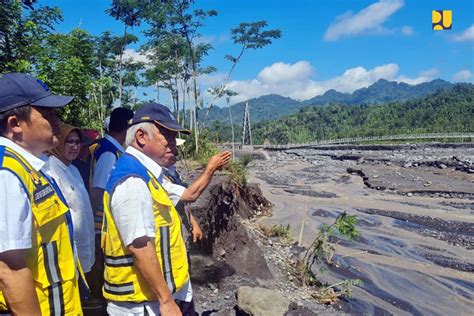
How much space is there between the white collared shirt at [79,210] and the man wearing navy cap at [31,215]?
444mm

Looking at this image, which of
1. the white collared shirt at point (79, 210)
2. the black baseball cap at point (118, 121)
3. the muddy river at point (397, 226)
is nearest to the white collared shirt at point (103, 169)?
the black baseball cap at point (118, 121)

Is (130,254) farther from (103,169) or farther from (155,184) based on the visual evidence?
(103,169)

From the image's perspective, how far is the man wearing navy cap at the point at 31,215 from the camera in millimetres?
1442

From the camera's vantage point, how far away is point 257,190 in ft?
42.6

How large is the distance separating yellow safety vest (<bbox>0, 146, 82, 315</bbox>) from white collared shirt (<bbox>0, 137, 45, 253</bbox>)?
1.3 inches

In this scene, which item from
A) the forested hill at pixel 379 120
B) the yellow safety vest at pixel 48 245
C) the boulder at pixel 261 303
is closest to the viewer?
the yellow safety vest at pixel 48 245

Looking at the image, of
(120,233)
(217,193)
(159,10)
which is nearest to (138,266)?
(120,233)

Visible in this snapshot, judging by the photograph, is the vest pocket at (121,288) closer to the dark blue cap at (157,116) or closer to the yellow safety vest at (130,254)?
the yellow safety vest at (130,254)

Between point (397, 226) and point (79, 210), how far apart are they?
40.0ft

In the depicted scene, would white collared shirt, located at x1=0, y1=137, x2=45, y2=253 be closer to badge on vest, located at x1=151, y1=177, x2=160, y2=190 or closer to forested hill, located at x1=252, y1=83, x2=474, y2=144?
badge on vest, located at x1=151, y1=177, x2=160, y2=190

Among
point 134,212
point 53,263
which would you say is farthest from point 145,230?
point 53,263

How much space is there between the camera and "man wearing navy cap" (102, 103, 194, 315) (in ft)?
5.95

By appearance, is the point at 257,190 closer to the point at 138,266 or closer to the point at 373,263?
the point at 373,263

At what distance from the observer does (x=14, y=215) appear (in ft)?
4.74
